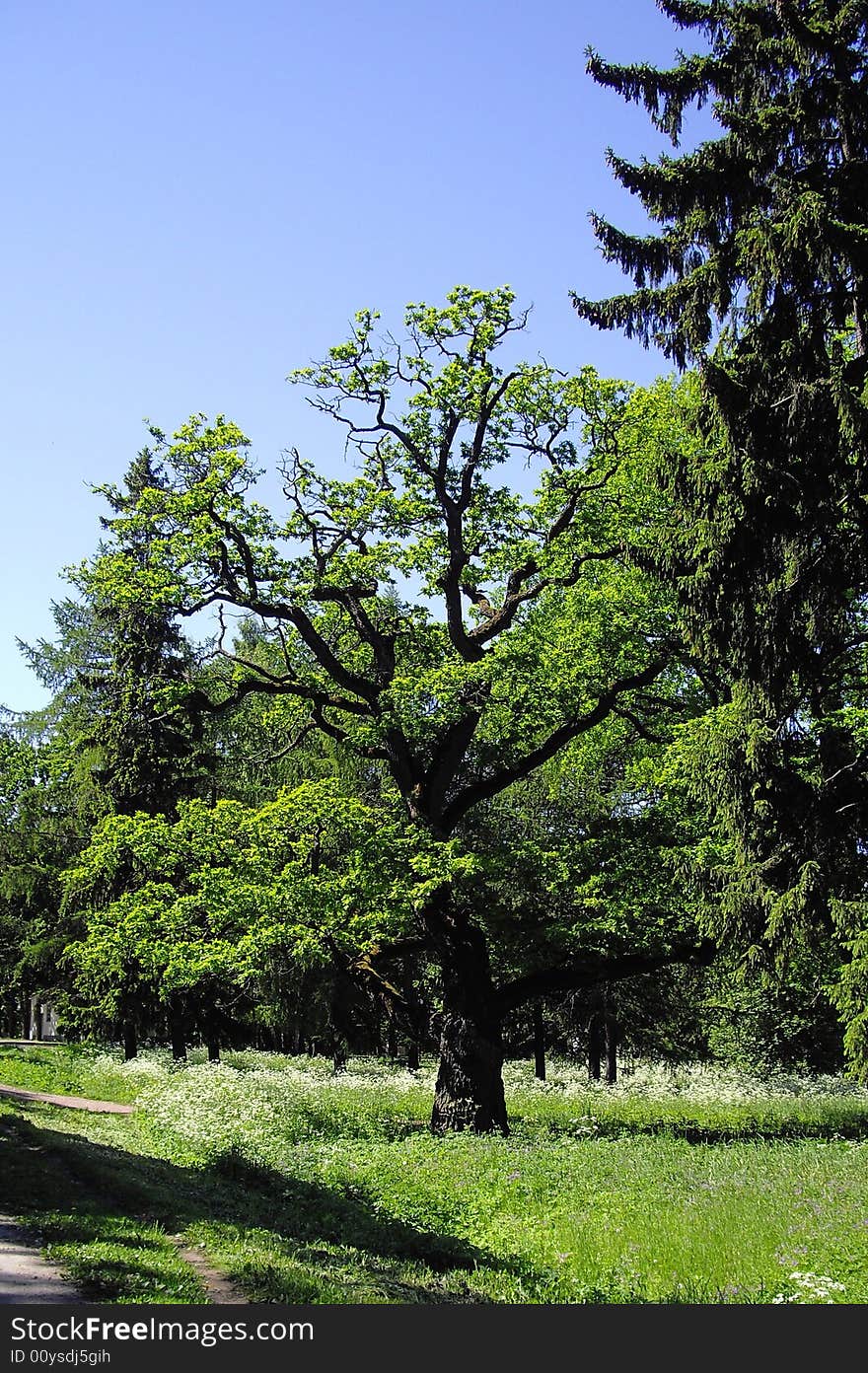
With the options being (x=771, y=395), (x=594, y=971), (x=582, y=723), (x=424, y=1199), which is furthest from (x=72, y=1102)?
(x=771, y=395)

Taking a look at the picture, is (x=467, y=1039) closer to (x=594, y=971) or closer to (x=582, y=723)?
(x=594, y=971)

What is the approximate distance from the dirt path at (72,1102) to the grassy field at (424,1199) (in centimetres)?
59

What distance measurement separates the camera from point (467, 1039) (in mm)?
18594

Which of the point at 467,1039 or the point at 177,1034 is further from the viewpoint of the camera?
the point at 177,1034

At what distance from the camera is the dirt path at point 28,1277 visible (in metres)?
6.20

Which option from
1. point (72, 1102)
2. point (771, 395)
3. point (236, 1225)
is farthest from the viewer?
point (72, 1102)

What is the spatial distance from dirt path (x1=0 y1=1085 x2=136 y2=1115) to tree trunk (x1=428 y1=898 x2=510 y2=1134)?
6.20 m

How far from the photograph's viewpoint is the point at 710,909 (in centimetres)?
1328

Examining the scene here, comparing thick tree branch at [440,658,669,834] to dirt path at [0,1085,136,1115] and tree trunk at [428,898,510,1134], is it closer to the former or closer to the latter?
tree trunk at [428,898,510,1134]

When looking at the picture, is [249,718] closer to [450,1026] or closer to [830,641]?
[450,1026]

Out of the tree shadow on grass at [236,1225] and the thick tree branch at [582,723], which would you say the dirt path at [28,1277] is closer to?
the tree shadow on grass at [236,1225]

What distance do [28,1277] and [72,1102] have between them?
1488 centimetres

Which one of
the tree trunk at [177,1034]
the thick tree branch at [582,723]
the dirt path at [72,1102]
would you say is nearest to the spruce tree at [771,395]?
the thick tree branch at [582,723]

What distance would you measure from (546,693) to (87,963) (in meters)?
14.5
